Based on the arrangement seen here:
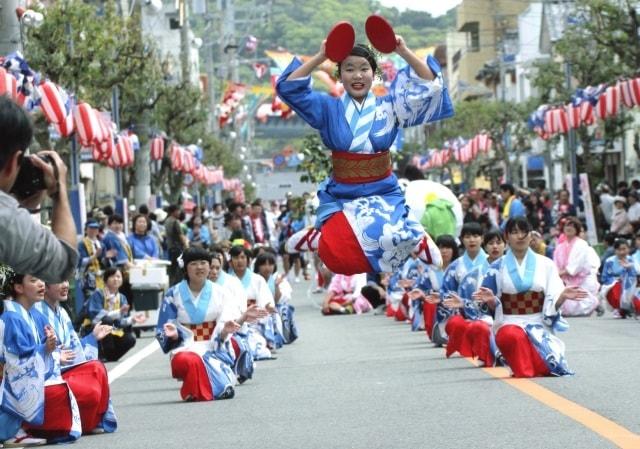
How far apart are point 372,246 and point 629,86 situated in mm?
20001

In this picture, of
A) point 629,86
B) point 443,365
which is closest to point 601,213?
point 629,86

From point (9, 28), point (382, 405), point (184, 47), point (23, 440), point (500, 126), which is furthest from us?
point (500, 126)

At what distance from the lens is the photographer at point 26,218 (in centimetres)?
529

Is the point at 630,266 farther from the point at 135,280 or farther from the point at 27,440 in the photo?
the point at 27,440

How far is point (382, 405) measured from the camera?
440 inches

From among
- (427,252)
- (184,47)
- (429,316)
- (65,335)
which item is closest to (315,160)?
(429,316)

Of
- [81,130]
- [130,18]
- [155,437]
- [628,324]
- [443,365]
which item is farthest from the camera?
[130,18]

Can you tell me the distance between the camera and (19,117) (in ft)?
17.6

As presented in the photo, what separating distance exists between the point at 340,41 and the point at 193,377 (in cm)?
434

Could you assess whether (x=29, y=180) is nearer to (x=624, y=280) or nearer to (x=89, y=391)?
(x=89, y=391)

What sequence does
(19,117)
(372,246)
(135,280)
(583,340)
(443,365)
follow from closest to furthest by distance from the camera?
(19,117) < (372,246) < (443,365) < (583,340) < (135,280)

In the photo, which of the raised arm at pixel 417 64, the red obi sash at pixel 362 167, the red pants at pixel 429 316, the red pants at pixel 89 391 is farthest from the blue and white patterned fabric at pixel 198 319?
the red pants at pixel 429 316

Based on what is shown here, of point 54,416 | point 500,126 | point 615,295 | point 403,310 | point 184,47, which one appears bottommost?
point 403,310

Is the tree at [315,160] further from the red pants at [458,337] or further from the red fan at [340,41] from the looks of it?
the red fan at [340,41]
